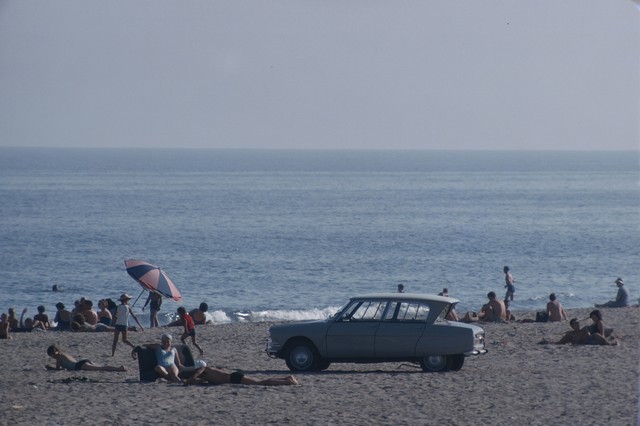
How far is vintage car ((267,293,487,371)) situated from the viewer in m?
16.9

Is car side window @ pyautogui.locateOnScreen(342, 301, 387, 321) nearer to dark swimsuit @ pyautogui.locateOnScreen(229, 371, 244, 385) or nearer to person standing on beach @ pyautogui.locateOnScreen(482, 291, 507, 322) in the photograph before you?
dark swimsuit @ pyautogui.locateOnScreen(229, 371, 244, 385)

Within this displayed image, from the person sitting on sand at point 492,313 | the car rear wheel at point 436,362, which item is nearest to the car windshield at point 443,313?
the car rear wheel at point 436,362

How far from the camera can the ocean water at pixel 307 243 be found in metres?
49.0

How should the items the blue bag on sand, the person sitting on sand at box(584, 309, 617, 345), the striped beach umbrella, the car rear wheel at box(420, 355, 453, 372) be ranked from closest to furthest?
the blue bag on sand
the car rear wheel at box(420, 355, 453, 372)
the person sitting on sand at box(584, 309, 617, 345)
the striped beach umbrella

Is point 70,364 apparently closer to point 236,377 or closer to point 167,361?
point 167,361

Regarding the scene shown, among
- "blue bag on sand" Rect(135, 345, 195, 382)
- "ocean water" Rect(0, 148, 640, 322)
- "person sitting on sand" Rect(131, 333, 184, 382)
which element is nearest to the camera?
"person sitting on sand" Rect(131, 333, 184, 382)

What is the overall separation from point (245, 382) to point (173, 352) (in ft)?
5.10

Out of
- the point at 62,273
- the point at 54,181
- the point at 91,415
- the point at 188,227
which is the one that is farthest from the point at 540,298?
the point at 54,181

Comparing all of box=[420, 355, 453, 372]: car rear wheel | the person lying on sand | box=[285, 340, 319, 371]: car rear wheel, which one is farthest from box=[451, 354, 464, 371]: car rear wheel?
the person lying on sand

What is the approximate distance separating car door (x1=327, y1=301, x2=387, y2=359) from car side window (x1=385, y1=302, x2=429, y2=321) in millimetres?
162

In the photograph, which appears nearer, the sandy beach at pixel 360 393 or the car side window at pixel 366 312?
the sandy beach at pixel 360 393

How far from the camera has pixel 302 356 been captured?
57.2ft

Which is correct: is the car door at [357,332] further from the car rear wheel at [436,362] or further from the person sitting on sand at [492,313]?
the person sitting on sand at [492,313]

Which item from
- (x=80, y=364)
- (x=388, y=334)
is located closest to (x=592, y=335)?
(x=388, y=334)
